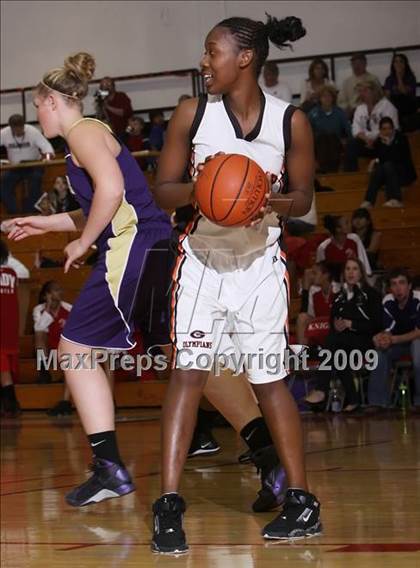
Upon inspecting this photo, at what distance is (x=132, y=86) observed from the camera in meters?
16.7

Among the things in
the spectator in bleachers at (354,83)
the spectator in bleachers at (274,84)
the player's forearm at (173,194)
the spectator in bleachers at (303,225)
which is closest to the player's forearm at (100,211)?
the player's forearm at (173,194)

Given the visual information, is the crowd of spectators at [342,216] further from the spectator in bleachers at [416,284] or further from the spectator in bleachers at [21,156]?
the spectator in bleachers at [416,284]

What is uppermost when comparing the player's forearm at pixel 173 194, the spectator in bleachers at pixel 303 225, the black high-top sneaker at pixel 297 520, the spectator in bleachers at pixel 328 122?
the spectator in bleachers at pixel 328 122

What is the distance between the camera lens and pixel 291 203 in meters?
3.66

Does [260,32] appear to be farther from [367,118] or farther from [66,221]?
[367,118]

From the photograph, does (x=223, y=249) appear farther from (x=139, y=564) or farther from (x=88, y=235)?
(x=139, y=564)

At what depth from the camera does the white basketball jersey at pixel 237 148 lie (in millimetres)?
3711

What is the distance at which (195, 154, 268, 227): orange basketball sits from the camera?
11.2ft

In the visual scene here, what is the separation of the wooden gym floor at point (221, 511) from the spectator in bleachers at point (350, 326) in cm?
185

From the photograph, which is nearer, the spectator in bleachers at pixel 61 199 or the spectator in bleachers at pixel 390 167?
the spectator in bleachers at pixel 390 167

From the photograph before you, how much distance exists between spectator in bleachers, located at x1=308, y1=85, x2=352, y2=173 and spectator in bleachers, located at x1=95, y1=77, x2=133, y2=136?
2.89 metres

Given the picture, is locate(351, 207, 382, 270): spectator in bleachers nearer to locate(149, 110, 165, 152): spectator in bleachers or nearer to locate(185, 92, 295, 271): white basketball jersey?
locate(149, 110, 165, 152): spectator in bleachers

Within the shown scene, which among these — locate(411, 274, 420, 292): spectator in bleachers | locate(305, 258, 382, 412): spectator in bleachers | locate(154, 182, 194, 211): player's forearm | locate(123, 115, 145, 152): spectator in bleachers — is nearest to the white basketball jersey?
locate(154, 182, 194, 211): player's forearm

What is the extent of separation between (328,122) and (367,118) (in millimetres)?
456
